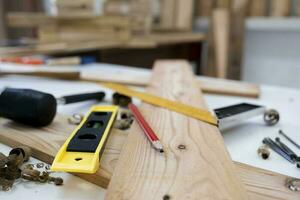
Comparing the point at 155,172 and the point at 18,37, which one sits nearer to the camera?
the point at 155,172

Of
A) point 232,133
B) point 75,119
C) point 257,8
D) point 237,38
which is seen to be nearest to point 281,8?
point 257,8

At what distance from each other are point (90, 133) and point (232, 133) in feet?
0.89

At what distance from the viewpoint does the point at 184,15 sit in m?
2.36

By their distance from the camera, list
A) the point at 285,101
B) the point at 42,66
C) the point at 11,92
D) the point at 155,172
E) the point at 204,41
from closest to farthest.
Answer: the point at 155,172 → the point at 11,92 → the point at 285,101 → the point at 42,66 → the point at 204,41

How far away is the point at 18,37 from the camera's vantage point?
8.03ft

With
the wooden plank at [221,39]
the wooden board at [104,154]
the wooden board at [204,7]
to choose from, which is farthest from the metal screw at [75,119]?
the wooden board at [204,7]

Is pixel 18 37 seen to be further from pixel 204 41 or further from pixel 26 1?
pixel 204 41

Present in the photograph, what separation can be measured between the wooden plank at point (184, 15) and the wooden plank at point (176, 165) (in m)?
1.91

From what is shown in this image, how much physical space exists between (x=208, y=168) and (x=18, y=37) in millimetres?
2428

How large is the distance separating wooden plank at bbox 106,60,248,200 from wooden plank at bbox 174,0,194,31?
191cm

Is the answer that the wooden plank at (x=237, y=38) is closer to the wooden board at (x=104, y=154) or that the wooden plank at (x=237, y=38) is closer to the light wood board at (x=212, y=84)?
the light wood board at (x=212, y=84)

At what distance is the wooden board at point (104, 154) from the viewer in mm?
361

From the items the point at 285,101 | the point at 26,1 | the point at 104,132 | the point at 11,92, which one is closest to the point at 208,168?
the point at 104,132

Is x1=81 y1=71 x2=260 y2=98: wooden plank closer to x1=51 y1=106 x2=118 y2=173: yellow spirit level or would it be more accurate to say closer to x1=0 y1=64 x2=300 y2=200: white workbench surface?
x1=0 y1=64 x2=300 y2=200: white workbench surface
